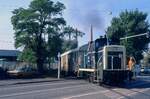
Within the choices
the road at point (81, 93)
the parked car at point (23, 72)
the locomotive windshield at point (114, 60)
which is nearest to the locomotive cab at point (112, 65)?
the locomotive windshield at point (114, 60)

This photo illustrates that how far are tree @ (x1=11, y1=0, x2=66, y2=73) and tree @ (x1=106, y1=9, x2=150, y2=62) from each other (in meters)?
18.4

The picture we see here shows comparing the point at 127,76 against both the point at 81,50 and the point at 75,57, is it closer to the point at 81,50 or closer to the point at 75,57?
the point at 81,50

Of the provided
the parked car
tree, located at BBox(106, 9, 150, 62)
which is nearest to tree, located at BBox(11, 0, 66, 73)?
the parked car

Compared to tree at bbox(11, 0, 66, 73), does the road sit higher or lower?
lower

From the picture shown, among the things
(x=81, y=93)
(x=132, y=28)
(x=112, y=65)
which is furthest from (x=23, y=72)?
(x=132, y=28)

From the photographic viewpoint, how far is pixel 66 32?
55.3m

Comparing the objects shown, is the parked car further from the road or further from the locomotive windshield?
the locomotive windshield

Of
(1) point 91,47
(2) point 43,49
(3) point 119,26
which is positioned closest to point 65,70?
(2) point 43,49

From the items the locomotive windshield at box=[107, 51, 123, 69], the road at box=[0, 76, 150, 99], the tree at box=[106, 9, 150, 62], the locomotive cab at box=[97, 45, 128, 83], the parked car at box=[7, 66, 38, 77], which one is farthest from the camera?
the tree at box=[106, 9, 150, 62]

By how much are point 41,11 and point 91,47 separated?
20940mm

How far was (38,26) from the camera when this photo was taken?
53.0m

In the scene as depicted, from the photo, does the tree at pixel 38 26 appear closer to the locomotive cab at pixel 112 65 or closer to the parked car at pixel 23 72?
the parked car at pixel 23 72

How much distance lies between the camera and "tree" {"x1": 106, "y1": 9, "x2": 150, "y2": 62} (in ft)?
232

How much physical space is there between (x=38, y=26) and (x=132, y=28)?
80.9ft
